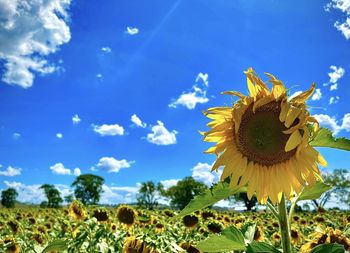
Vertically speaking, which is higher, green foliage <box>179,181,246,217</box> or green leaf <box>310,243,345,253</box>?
green foliage <box>179,181,246,217</box>

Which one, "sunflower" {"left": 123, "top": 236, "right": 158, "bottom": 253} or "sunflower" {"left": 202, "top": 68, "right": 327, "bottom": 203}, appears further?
"sunflower" {"left": 123, "top": 236, "right": 158, "bottom": 253}

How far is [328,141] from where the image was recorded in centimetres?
262

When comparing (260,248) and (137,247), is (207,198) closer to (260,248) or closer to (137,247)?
(260,248)

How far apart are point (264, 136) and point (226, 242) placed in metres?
0.82

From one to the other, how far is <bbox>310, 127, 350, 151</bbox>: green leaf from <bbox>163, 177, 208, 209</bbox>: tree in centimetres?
10392

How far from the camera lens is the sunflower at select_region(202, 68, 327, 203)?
9.37 feet

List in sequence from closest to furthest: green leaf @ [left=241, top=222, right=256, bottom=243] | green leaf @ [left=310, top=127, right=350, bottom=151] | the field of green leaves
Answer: green leaf @ [left=310, top=127, right=350, bottom=151]
green leaf @ [left=241, top=222, right=256, bottom=243]
the field of green leaves

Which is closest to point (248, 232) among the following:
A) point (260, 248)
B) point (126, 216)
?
point (260, 248)

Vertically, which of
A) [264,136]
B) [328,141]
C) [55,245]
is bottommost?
[55,245]

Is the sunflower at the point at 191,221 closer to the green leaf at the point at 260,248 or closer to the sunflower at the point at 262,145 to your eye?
the sunflower at the point at 262,145

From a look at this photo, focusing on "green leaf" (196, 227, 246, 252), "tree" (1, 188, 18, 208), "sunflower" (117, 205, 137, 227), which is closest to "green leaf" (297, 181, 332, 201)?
"green leaf" (196, 227, 246, 252)

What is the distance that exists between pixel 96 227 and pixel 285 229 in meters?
6.34

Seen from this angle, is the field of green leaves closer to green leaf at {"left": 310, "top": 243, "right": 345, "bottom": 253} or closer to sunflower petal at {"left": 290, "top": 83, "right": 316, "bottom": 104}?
green leaf at {"left": 310, "top": 243, "right": 345, "bottom": 253}

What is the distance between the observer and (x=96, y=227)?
333 inches
